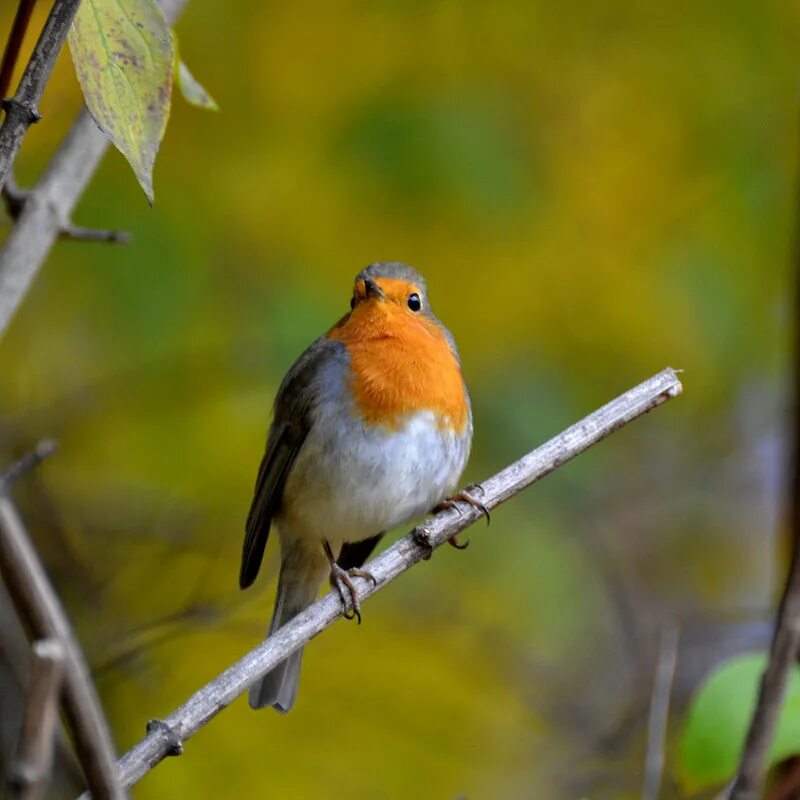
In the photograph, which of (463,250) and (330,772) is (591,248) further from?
(330,772)

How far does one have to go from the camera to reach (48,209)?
3.22 metres

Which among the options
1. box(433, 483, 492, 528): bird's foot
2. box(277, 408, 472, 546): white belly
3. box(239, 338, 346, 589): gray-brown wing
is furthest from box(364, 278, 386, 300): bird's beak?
box(433, 483, 492, 528): bird's foot

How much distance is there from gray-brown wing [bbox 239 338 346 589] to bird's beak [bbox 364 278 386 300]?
0.19m

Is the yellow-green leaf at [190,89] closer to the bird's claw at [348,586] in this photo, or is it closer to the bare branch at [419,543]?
the bare branch at [419,543]

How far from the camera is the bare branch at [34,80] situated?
186cm

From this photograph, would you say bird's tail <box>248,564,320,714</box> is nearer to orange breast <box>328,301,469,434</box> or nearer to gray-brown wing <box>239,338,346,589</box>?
gray-brown wing <box>239,338,346,589</box>

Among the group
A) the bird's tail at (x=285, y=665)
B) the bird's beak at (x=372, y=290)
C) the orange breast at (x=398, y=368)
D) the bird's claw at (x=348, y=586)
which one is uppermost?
the bird's beak at (x=372, y=290)

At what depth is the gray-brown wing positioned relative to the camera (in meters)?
4.25

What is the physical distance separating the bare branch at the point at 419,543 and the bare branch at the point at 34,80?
919 mm

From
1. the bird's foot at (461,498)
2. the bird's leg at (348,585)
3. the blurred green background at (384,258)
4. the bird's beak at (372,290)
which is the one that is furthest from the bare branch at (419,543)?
the blurred green background at (384,258)

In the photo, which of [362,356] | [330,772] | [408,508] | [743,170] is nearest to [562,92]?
[743,170]

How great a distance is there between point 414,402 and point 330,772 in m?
1.49

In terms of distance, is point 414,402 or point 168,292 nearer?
point 414,402

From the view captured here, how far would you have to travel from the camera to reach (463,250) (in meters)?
5.00
